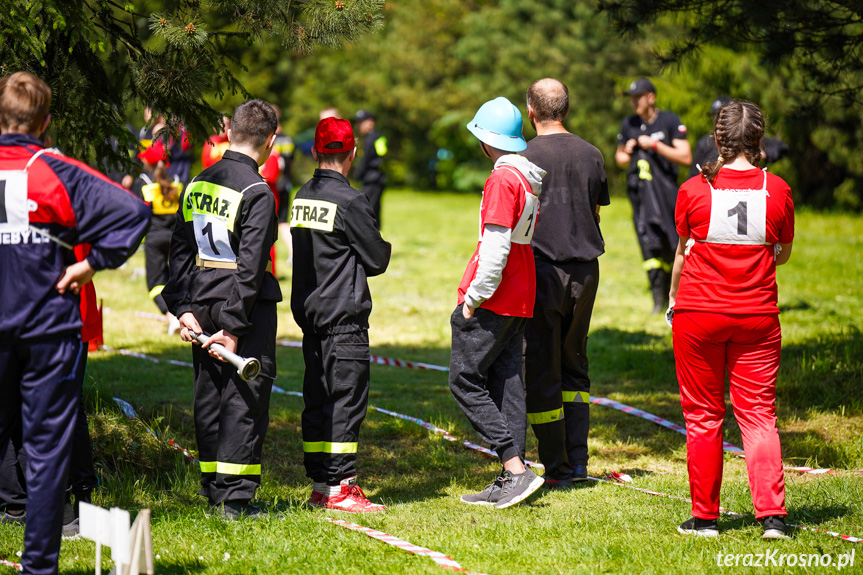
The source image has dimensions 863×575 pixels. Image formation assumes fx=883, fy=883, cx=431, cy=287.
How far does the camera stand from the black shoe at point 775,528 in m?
3.98

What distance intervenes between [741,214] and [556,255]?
1.26 metres

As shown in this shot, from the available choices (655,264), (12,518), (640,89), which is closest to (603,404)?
(655,264)

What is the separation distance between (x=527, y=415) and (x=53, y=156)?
2952 mm

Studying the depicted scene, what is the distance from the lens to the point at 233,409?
4293 mm

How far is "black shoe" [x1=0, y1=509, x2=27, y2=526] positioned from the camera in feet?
14.0

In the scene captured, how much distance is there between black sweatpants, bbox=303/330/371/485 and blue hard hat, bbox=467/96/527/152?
123 centimetres

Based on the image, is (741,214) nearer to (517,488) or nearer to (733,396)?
(733,396)

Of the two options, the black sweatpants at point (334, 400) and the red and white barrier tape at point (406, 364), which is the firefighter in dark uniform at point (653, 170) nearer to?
the red and white barrier tape at point (406, 364)

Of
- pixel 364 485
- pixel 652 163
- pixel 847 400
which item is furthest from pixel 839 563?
pixel 652 163

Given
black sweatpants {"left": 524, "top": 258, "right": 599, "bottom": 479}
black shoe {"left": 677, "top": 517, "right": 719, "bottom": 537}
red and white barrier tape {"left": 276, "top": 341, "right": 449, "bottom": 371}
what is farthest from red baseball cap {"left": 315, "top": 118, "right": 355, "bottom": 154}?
red and white barrier tape {"left": 276, "top": 341, "right": 449, "bottom": 371}

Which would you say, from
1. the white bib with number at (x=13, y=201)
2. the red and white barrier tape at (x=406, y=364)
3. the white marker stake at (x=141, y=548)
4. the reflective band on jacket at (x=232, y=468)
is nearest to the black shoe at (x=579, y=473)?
the reflective band on jacket at (x=232, y=468)

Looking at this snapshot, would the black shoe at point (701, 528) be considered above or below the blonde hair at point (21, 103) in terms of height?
below

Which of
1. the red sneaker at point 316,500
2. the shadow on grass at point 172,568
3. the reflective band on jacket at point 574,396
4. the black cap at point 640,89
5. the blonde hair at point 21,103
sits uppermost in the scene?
the black cap at point 640,89

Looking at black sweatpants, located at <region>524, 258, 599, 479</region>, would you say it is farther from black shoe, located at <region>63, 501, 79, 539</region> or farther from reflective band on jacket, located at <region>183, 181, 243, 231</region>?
black shoe, located at <region>63, 501, 79, 539</region>
